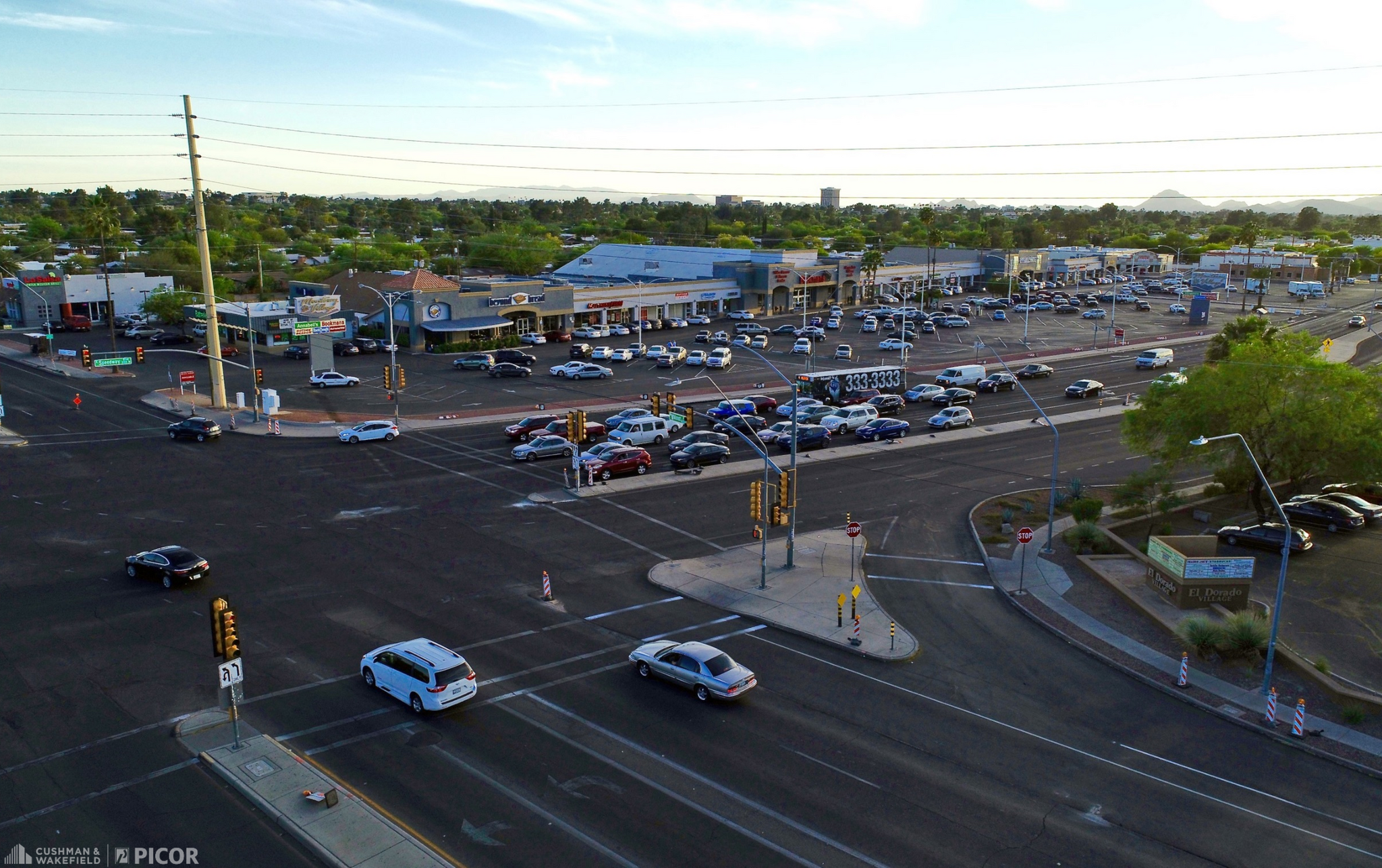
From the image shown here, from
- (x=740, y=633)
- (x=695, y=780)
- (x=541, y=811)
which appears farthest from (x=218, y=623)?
(x=740, y=633)

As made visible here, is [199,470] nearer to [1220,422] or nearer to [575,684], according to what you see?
[575,684]

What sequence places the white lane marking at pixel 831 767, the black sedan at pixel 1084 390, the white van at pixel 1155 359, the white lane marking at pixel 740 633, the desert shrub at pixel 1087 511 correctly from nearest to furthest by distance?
the white lane marking at pixel 831 767, the white lane marking at pixel 740 633, the desert shrub at pixel 1087 511, the black sedan at pixel 1084 390, the white van at pixel 1155 359

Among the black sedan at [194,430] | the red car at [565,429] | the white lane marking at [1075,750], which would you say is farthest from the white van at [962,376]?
the black sedan at [194,430]

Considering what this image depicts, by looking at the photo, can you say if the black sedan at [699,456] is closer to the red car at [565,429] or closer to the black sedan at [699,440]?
the black sedan at [699,440]

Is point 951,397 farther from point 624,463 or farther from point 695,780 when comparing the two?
point 695,780

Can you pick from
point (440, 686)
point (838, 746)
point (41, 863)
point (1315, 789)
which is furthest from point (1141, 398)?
point (41, 863)

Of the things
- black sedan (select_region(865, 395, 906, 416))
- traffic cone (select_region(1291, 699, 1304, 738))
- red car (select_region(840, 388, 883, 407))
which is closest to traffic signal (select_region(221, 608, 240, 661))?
traffic cone (select_region(1291, 699, 1304, 738))

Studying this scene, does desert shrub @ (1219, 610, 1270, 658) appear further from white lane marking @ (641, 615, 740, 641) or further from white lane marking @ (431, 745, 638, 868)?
white lane marking @ (431, 745, 638, 868)
